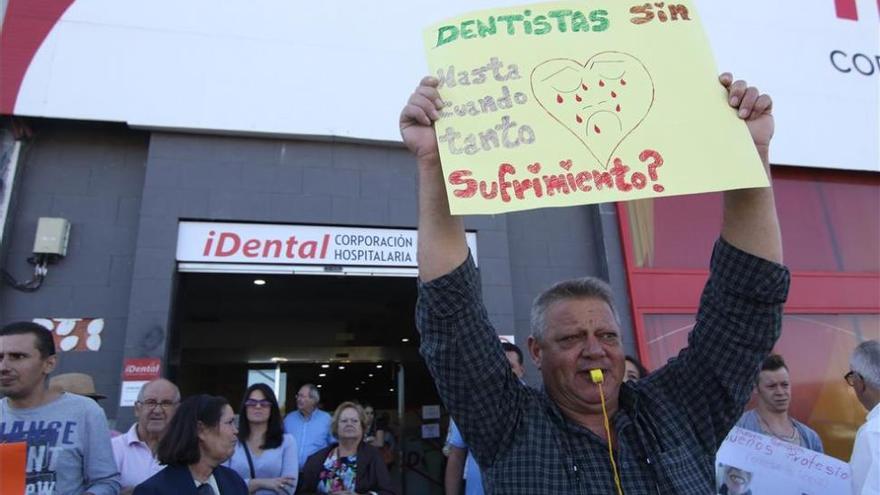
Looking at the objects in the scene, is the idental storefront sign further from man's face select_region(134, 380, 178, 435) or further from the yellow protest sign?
the yellow protest sign

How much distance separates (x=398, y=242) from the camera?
20.3 ft

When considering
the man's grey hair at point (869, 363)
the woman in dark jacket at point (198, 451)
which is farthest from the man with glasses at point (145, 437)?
the man's grey hair at point (869, 363)

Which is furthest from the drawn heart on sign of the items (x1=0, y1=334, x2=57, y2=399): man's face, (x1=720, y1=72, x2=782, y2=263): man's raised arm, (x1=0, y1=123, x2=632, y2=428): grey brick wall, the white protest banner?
(x1=0, y1=123, x2=632, y2=428): grey brick wall

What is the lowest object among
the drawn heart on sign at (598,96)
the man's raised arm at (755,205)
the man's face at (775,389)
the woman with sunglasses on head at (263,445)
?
the woman with sunglasses on head at (263,445)

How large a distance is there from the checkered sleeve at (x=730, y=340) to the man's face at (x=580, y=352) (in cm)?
23

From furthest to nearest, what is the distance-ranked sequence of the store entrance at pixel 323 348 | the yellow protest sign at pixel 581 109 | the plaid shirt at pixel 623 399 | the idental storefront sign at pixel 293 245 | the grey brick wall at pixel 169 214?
the store entrance at pixel 323 348 → the idental storefront sign at pixel 293 245 → the grey brick wall at pixel 169 214 → the yellow protest sign at pixel 581 109 → the plaid shirt at pixel 623 399

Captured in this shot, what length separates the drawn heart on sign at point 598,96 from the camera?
1625 mm

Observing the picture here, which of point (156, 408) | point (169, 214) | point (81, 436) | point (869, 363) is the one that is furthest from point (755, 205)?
point (169, 214)

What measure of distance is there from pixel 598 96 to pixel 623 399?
0.87 meters

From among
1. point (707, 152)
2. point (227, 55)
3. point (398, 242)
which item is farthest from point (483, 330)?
point (227, 55)

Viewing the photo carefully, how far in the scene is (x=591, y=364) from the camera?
1.54 meters

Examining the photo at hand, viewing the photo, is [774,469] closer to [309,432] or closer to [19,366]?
[19,366]

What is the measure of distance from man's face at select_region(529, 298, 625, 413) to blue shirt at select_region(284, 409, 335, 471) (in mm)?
4057

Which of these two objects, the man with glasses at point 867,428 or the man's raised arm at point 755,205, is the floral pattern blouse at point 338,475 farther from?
the man's raised arm at point 755,205
